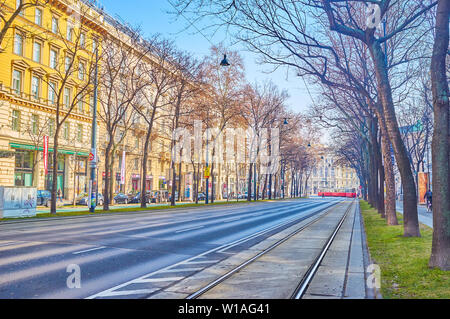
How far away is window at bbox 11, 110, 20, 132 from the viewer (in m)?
36.2

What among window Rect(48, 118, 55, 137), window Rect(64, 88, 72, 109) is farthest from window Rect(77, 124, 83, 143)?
window Rect(48, 118, 55, 137)

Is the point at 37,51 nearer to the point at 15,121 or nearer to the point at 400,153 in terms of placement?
the point at 15,121

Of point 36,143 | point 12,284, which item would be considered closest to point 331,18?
point 12,284

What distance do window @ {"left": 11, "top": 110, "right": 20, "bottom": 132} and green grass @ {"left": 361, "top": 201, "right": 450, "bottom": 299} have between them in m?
32.9

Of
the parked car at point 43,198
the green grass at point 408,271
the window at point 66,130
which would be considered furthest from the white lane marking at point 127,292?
the window at point 66,130

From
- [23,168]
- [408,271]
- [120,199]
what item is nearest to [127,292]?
[408,271]

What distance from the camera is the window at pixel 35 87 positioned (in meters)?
38.7

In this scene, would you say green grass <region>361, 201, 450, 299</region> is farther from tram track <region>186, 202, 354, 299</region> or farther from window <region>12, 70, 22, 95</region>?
window <region>12, 70, 22, 95</region>

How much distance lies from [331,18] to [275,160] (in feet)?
180

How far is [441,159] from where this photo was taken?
833 centimetres

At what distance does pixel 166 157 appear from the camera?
A: 65.7 m

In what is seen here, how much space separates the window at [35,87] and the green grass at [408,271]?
35.1 m

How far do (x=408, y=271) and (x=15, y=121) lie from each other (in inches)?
1424

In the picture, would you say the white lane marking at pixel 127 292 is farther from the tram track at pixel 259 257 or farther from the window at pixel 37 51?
the window at pixel 37 51
